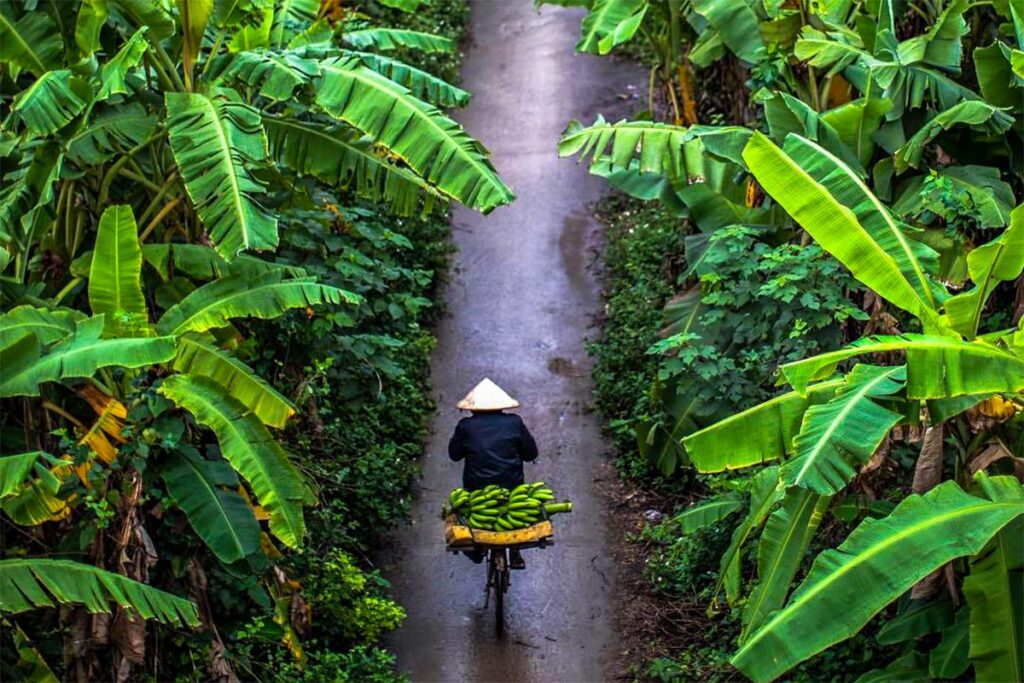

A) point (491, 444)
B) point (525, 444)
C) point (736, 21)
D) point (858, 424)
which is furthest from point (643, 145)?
point (858, 424)

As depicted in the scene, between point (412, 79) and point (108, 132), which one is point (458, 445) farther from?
point (108, 132)

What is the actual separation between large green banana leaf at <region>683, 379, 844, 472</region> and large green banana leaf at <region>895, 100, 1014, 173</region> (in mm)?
2271

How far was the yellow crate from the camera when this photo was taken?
8.98m

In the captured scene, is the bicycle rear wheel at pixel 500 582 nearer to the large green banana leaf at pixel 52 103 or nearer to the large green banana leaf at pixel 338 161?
the large green banana leaf at pixel 338 161

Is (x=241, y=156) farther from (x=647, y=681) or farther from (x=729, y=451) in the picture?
(x=647, y=681)

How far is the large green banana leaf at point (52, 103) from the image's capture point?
7.79 metres

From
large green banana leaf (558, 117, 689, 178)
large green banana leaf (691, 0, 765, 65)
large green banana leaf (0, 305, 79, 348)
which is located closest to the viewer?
large green banana leaf (0, 305, 79, 348)

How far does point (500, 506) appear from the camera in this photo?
30.0 ft

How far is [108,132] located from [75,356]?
5.58 feet

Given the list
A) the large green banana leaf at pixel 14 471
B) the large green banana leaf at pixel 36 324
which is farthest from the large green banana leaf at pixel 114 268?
the large green banana leaf at pixel 14 471

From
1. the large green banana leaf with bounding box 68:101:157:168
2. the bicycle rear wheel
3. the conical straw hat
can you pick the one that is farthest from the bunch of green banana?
the large green banana leaf with bounding box 68:101:157:168

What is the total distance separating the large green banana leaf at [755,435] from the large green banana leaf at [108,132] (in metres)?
3.86

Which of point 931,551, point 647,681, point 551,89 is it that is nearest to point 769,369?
A: point 647,681

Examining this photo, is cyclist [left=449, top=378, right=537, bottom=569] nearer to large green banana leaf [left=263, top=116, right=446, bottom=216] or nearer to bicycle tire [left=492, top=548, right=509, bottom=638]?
bicycle tire [left=492, top=548, right=509, bottom=638]
